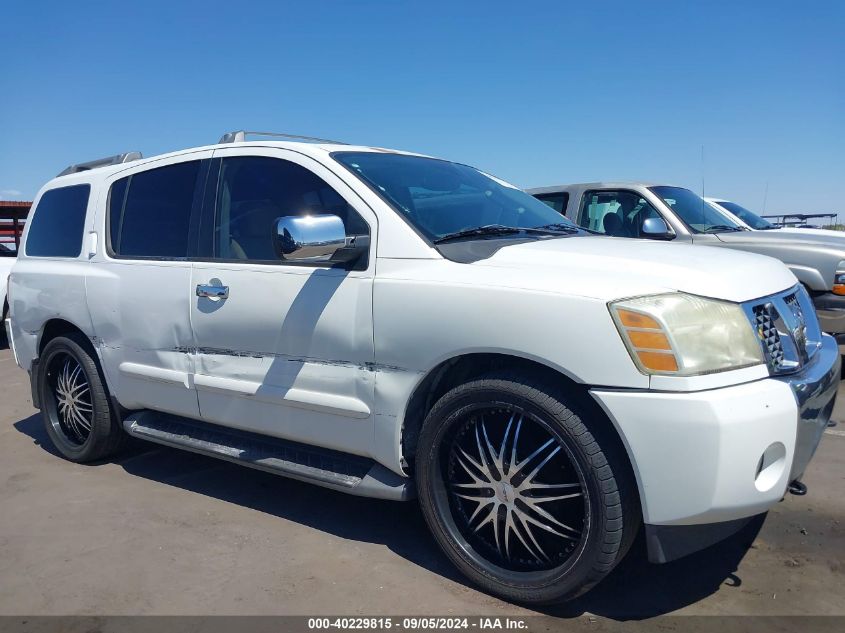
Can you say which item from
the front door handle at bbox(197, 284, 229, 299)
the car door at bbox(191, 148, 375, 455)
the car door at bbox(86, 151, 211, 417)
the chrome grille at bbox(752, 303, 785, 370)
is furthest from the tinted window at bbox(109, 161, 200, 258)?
the chrome grille at bbox(752, 303, 785, 370)

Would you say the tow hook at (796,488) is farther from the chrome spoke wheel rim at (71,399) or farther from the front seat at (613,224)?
the front seat at (613,224)

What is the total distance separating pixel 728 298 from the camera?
246 centimetres

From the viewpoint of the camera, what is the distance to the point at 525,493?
2.63 m

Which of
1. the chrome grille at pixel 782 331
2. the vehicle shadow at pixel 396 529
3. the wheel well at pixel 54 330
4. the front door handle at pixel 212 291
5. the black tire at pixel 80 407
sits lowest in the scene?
the vehicle shadow at pixel 396 529

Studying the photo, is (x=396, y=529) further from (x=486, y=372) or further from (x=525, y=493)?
(x=486, y=372)

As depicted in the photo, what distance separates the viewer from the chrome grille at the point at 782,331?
250 centimetres

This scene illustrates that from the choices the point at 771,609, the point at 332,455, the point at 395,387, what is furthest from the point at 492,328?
the point at 771,609

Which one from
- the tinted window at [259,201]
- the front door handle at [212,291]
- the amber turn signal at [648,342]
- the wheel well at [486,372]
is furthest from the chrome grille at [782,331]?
the front door handle at [212,291]

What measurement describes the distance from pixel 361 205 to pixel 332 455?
117cm

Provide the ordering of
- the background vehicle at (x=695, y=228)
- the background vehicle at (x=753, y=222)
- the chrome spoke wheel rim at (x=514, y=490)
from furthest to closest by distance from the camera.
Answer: the background vehicle at (x=753, y=222)
the background vehicle at (x=695, y=228)
the chrome spoke wheel rim at (x=514, y=490)

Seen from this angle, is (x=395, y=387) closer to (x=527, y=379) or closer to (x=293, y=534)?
(x=527, y=379)

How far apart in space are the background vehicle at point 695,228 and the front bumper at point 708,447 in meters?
3.71

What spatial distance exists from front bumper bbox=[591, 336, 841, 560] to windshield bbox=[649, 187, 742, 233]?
15.3 feet

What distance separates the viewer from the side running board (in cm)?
299
